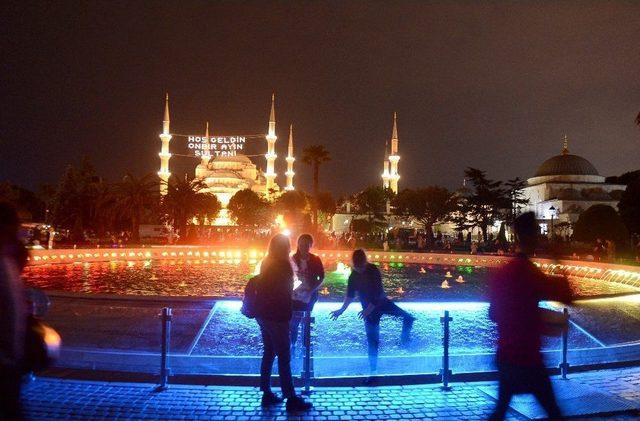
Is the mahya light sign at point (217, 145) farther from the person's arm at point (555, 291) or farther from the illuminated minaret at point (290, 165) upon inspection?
the person's arm at point (555, 291)

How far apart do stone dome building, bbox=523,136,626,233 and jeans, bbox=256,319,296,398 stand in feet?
233

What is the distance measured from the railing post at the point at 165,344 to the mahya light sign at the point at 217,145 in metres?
93.0

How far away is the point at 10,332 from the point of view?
12.4 ft

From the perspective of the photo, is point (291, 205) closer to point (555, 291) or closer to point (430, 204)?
point (430, 204)

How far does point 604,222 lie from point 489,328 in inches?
1386

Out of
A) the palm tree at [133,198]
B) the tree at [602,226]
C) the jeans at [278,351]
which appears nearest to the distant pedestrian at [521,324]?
the jeans at [278,351]

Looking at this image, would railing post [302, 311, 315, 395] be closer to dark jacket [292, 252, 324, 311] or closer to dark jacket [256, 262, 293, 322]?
dark jacket [292, 252, 324, 311]

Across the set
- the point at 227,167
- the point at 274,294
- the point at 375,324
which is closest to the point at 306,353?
the point at 375,324

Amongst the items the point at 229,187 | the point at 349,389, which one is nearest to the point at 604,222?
the point at 349,389

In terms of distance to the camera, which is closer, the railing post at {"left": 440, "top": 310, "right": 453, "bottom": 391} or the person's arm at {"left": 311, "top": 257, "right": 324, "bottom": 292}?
the railing post at {"left": 440, "top": 310, "right": 453, "bottom": 391}

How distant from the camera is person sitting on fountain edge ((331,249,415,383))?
264 inches

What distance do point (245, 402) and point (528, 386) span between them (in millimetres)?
2830

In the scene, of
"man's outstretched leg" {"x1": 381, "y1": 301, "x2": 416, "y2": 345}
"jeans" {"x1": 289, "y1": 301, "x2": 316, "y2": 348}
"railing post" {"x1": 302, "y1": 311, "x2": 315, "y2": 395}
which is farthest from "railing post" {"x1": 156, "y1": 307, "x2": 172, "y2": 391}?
"man's outstretched leg" {"x1": 381, "y1": 301, "x2": 416, "y2": 345}

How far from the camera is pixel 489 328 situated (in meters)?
8.16
